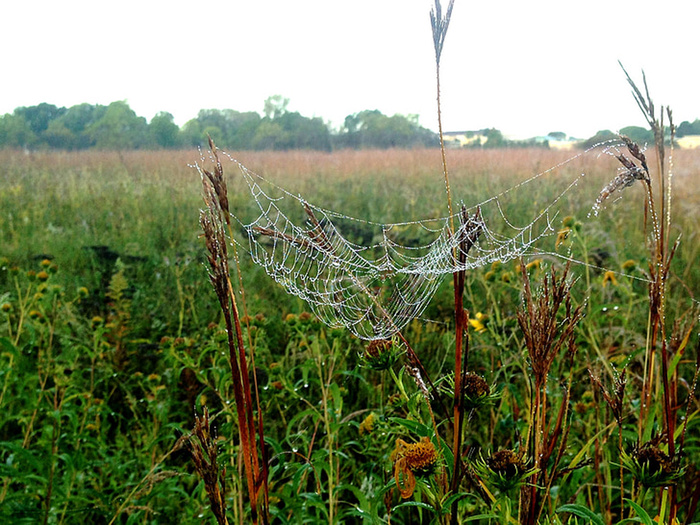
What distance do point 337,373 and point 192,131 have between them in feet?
29.1

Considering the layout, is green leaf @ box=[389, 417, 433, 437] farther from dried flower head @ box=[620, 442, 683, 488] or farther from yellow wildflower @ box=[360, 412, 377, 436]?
yellow wildflower @ box=[360, 412, 377, 436]

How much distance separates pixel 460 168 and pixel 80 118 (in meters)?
6.90

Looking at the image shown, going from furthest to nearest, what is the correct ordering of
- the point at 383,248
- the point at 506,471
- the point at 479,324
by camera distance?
the point at 383,248 < the point at 479,324 < the point at 506,471

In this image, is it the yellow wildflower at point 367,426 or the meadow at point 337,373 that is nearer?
the meadow at point 337,373

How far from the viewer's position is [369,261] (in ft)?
8.28

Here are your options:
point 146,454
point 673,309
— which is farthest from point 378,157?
point 146,454

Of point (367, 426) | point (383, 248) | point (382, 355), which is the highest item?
point (382, 355)

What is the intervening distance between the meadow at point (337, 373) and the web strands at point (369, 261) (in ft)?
0.36

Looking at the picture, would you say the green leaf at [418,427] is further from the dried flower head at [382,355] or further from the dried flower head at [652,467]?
the dried flower head at [652,467]

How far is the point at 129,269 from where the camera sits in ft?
→ 12.7

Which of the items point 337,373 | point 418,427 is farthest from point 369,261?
point 418,427

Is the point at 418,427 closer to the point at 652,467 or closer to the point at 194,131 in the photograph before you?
the point at 652,467

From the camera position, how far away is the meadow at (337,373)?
2.94 ft

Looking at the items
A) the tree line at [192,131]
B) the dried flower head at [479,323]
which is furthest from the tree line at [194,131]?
the dried flower head at [479,323]
